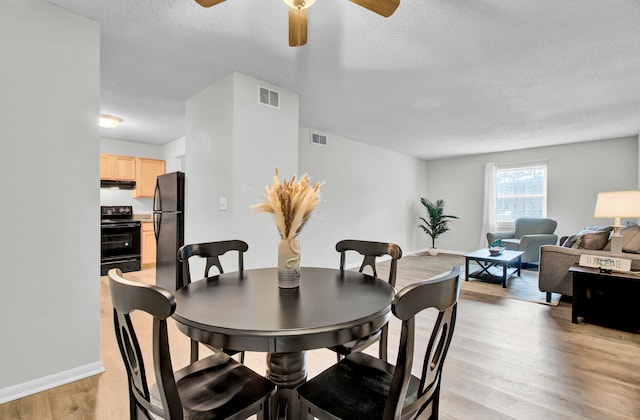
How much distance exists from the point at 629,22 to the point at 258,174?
3042 mm

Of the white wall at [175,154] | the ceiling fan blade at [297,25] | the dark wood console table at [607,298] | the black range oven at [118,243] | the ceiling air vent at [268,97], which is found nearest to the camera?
the ceiling fan blade at [297,25]

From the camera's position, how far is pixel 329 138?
5141 mm

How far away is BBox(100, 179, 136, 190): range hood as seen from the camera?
532 cm

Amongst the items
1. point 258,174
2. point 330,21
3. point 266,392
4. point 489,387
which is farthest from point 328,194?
point 266,392

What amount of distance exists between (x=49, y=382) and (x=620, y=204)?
487 cm

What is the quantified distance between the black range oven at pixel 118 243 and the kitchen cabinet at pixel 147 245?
28 centimetres

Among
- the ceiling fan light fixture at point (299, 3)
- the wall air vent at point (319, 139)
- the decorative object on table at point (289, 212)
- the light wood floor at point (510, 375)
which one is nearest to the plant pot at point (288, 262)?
the decorative object on table at point (289, 212)

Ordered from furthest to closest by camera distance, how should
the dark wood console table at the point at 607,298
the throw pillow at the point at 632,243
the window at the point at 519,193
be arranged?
the window at the point at 519,193
the throw pillow at the point at 632,243
the dark wood console table at the point at 607,298

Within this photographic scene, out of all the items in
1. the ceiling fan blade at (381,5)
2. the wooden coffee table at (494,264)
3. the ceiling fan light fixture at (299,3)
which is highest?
the ceiling fan blade at (381,5)

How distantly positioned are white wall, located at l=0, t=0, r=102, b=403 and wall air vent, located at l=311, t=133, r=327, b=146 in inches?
123

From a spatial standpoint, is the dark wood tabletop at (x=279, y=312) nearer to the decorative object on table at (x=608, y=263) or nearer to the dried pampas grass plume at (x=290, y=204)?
the dried pampas grass plume at (x=290, y=204)

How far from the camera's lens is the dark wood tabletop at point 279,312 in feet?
3.09

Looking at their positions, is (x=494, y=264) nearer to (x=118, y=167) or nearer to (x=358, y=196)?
(x=358, y=196)

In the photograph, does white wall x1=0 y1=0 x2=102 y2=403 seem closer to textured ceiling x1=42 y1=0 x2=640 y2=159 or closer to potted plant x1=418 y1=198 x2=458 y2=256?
textured ceiling x1=42 y1=0 x2=640 y2=159
